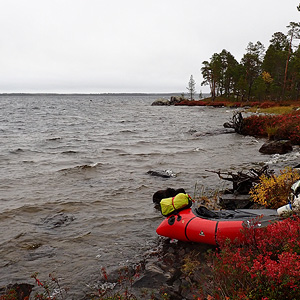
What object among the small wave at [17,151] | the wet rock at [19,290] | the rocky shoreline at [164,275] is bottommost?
the wet rock at [19,290]

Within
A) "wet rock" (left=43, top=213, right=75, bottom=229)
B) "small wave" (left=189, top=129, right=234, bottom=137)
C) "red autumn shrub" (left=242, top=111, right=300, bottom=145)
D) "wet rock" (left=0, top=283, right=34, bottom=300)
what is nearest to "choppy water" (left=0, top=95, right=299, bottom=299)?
"wet rock" (left=43, top=213, right=75, bottom=229)

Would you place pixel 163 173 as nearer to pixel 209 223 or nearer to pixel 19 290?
pixel 209 223

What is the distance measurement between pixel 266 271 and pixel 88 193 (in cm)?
919

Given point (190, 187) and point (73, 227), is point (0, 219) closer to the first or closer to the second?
point (73, 227)

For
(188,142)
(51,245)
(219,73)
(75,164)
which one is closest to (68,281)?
(51,245)

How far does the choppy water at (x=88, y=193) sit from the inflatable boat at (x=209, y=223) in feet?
3.04

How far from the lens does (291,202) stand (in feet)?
21.4

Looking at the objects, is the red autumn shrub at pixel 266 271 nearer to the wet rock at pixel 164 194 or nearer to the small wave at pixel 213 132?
the wet rock at pixel 164 194

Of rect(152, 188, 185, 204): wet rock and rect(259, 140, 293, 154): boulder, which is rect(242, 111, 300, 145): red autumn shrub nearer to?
rect(259, 140, 293, 154): boulder

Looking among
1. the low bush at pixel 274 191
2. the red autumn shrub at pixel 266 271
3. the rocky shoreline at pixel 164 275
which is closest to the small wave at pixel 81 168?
the rocky shoreline at pixel 164 275

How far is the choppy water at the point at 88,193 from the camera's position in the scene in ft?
23.2

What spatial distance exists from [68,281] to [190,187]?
6.97 metres

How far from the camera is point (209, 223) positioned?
6633 mm

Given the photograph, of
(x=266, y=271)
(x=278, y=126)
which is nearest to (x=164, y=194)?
(x=266, y=271)
